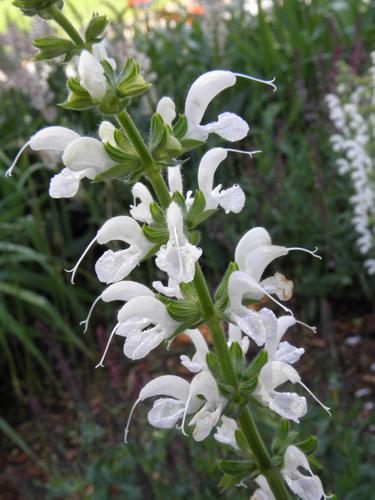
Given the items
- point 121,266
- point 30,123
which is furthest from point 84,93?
point 30,123

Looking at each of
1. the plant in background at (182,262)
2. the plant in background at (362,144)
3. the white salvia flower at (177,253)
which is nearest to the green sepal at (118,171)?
the plant in background at (182,262)

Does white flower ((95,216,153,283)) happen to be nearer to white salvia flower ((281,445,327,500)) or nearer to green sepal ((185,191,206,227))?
green sepal ((185,191,206,227))

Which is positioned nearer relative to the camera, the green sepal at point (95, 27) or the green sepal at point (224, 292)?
the green sepal at point (95, 27)

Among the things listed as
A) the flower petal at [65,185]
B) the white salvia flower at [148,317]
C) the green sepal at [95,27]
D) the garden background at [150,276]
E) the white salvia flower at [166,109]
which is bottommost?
the garden background at [150,276]

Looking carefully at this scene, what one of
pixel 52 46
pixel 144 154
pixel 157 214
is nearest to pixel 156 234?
pixel 157 214

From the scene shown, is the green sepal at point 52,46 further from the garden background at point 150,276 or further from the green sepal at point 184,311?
the garden background at point 150,276

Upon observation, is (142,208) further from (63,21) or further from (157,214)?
(63,21)
